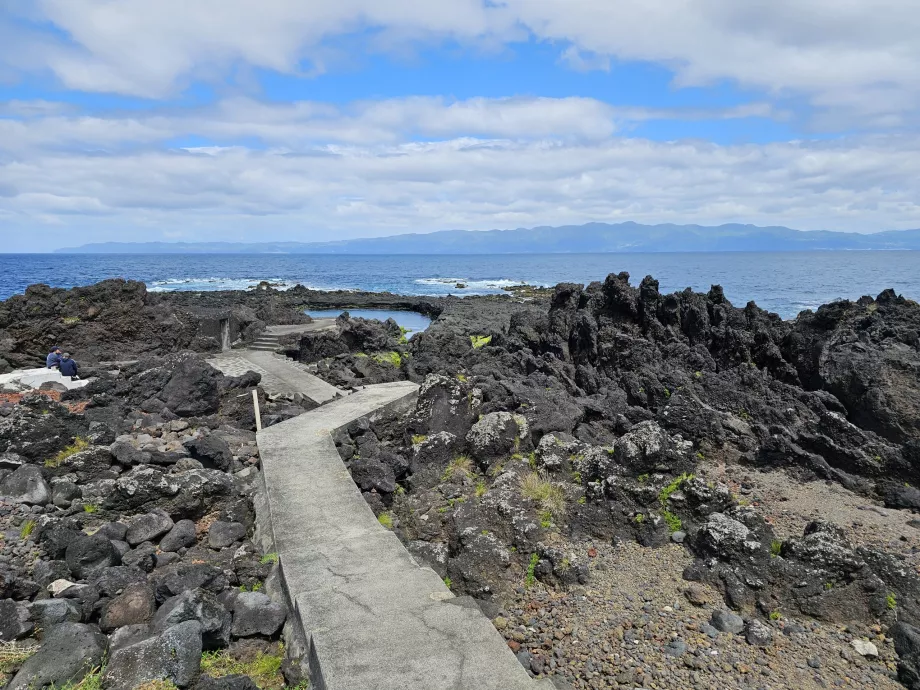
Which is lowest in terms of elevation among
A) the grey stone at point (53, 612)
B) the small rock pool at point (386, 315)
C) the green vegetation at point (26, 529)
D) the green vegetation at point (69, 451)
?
the small rock pool at point (386, 315)

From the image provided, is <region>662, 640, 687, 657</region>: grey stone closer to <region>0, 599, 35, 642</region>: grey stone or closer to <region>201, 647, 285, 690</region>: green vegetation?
<region>201, 647, 285, 690</region>: green vegetation

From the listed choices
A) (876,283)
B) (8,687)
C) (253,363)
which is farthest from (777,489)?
(876,283)

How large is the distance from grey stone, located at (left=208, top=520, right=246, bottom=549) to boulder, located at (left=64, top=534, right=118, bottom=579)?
3.96 feet

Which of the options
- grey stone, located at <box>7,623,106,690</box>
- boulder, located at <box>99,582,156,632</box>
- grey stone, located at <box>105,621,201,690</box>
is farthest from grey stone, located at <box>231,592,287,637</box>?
grey stone, located at <box>7,623,106,690</box>

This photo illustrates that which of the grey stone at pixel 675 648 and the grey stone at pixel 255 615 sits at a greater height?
the grey stone at pixel 255 615

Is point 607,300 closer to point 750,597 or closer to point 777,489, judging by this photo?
point 777,489

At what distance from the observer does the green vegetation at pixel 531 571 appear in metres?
7.75

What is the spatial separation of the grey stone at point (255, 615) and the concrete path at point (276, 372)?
29.7 feet

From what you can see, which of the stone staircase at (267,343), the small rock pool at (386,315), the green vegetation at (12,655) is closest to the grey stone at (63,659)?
the green vegetation at (12,655)

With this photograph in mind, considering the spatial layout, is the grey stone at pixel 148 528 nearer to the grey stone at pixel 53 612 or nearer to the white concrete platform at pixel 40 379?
the grey stone at pixel 53 612

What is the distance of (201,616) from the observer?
577 centimetres

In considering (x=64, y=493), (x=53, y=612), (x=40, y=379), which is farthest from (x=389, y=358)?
(x=53, y=612)

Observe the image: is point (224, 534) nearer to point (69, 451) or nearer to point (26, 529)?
point (26, 529)

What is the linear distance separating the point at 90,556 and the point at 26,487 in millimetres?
2870
